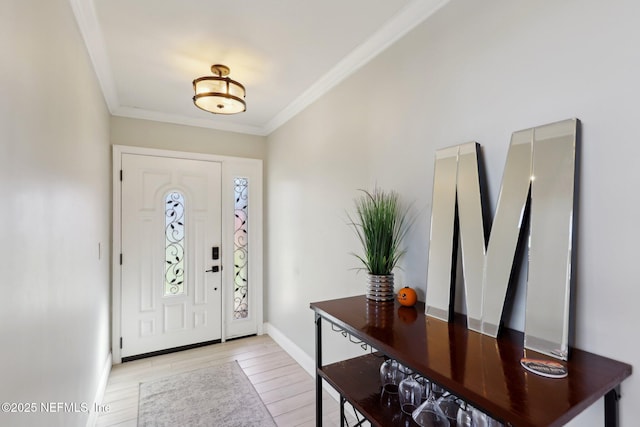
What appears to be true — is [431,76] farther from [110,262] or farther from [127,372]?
[127,372]

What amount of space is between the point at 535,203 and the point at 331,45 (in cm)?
160

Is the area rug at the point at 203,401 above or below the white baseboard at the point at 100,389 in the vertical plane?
below

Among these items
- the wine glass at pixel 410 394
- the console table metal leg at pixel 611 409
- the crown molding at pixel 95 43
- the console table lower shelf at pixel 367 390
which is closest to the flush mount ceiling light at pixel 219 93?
the crown molding at pixel 95 43

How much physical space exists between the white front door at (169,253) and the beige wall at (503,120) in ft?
5.06

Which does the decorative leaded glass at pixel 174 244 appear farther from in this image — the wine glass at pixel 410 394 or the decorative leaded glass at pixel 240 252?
the wine glass at pixel 410 394

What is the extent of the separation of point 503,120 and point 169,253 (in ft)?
10.7

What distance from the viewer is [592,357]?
37.6 inches

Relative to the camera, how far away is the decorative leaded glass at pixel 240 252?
3.60 meters

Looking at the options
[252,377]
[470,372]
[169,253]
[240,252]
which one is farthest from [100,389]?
[470,372]

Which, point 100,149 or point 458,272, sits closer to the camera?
point 458,272

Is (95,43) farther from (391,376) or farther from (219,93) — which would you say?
(391,376)

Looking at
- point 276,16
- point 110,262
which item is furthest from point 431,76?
point 110,262

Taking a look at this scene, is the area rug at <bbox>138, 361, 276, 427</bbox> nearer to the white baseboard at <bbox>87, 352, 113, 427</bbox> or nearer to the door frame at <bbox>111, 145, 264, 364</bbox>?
the white baseboard at <bbox>87, 352, 113, 427</bbox>

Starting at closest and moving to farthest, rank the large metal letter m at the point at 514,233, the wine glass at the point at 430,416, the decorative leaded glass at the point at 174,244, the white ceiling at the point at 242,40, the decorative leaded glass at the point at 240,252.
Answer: the large metal letter m at the point at 514,233
the wine glass at the point at 430,416
the white ceiling at the point at 242,40
the decorative leaded glass at the point at 174,244
the decorative leaded glass at the point at 240,252
